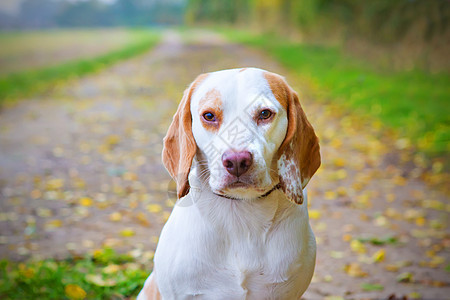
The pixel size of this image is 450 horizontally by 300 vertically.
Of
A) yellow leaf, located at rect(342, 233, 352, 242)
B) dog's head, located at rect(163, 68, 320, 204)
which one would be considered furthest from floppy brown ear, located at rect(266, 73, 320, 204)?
yellow leaf, located at rect(342, 233, 352, 242)

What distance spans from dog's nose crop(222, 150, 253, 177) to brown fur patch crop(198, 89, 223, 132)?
7.5 inches

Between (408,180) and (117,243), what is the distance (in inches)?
150

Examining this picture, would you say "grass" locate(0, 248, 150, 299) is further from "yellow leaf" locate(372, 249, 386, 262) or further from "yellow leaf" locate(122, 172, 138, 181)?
"yellow leaf" locate(122, 172, 138, 181)

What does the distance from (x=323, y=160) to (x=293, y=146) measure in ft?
16.6

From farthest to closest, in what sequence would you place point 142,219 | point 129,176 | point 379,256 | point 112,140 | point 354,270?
point 112,140 < point 129,176 < point 142,219 < point 379,256 < point 354,270

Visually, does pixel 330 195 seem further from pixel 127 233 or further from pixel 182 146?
pixel 182 146

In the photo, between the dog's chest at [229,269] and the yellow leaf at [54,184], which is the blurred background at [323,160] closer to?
the yellow leaf at [54,184]

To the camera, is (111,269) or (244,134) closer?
(244,134)

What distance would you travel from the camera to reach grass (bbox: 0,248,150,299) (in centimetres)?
332

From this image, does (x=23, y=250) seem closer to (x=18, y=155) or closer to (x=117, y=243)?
(x=117, y=243)

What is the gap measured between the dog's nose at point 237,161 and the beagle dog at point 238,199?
0.10 m

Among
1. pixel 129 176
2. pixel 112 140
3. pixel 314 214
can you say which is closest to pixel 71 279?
pixel 314 214

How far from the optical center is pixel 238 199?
2137mm

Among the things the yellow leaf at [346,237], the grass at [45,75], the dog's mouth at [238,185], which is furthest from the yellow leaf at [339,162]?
the grass at [45,75]
